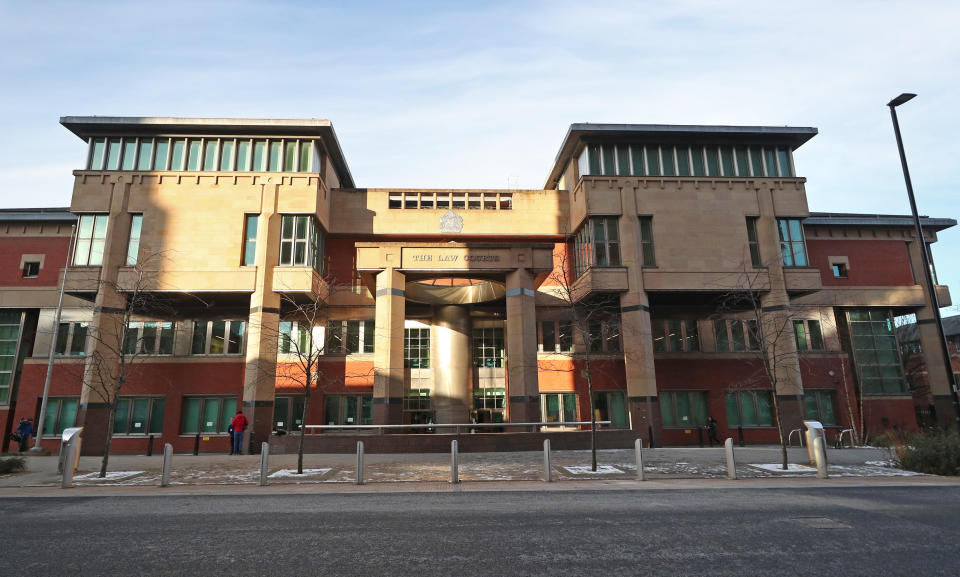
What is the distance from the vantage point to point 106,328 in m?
27.3

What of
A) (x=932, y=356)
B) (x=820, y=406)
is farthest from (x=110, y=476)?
(x=932, y=356)

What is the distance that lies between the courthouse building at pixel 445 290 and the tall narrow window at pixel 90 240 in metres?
0.12

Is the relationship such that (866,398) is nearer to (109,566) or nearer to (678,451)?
(678,451)

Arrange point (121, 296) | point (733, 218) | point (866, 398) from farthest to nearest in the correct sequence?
1. point (866, 398)
2. point (733, 218)
3. point (121, 296)

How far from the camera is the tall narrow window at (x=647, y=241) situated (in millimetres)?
30266

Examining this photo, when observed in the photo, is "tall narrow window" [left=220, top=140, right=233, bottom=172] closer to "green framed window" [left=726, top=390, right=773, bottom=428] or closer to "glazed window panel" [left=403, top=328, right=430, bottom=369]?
"glazed window panel" [left=403, top=328, right=430, bottom=369]

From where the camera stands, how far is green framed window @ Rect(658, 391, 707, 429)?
33.0 metres

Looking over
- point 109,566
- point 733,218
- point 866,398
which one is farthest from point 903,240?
point 109,566

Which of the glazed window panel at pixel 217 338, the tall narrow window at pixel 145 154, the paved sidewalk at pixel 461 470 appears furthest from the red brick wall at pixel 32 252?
the paved sidewalk at pixel 461 470

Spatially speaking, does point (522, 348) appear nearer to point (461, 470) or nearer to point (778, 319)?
point (461, 470)

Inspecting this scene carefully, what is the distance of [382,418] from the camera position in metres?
25.2

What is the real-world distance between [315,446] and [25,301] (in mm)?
23566

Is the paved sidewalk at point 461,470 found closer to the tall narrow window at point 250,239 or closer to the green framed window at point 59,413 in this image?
the green framed window at point 59,413

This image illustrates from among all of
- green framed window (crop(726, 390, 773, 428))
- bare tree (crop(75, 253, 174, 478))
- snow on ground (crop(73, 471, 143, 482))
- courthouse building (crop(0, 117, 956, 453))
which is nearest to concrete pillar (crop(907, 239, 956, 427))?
courthouse building (crop(0, 117, 956, 453))
